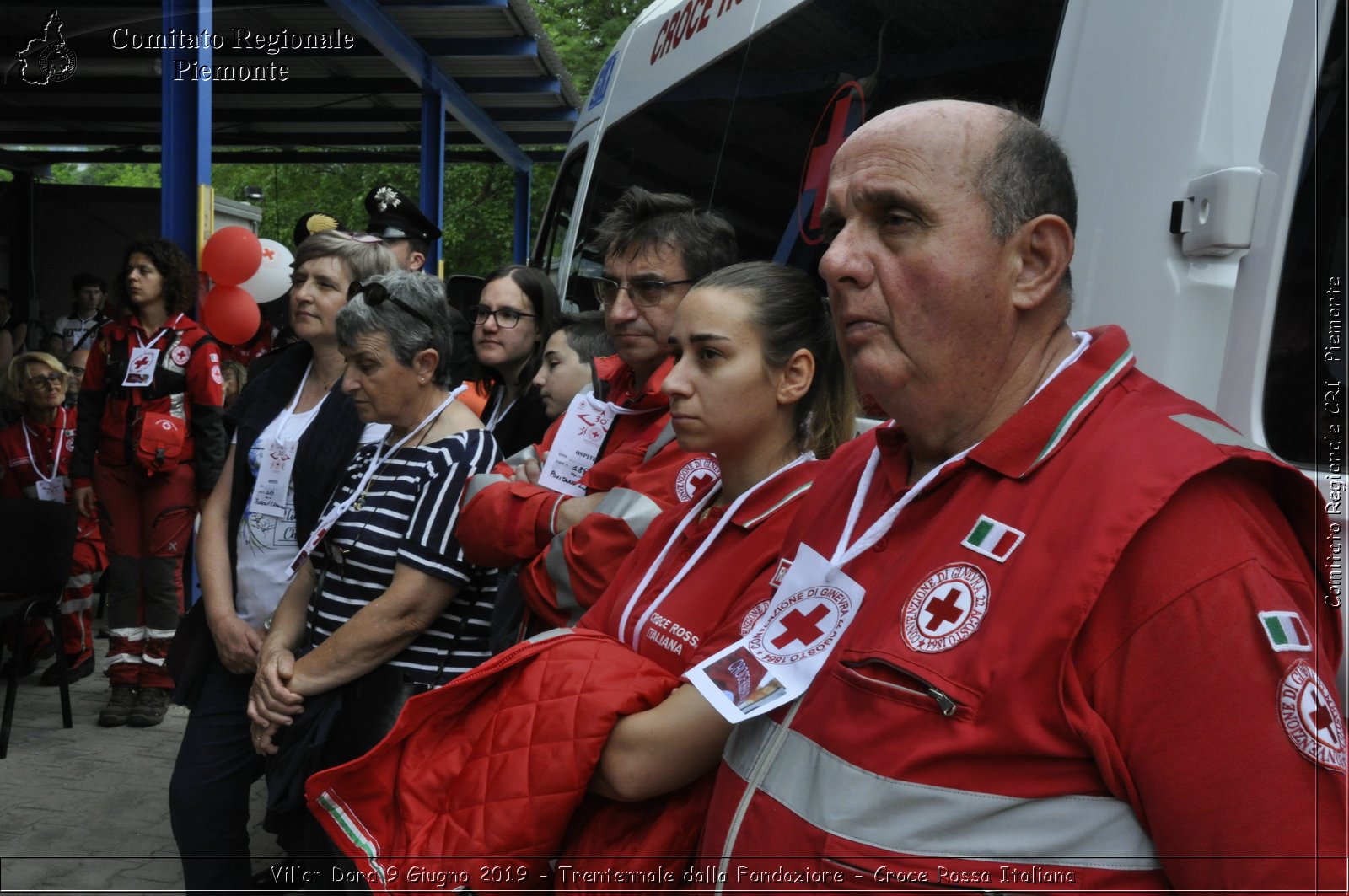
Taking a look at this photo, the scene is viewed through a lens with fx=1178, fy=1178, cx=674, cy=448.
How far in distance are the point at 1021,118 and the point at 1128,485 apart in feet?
1.58

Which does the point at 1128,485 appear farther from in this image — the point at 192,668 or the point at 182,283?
the point at 182,283

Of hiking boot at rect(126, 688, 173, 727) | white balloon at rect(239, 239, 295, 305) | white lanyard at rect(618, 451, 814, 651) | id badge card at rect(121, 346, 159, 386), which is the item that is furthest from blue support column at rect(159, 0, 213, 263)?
white lanyard at rect(618, 451, 814, 651)

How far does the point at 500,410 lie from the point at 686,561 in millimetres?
2530

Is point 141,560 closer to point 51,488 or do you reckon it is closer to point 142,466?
point 142,466

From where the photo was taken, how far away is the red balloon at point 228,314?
7.02 metres

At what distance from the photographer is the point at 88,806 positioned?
480 centimetres

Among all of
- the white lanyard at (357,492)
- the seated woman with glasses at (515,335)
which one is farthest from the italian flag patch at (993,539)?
the seated woman with glasses at (515,335)

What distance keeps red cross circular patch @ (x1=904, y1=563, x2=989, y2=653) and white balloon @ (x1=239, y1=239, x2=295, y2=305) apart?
288 inches

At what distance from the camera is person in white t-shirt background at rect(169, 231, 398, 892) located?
3.08 metres

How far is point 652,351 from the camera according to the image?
2.77 metres

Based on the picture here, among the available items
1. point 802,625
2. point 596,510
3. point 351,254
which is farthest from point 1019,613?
point 351,254

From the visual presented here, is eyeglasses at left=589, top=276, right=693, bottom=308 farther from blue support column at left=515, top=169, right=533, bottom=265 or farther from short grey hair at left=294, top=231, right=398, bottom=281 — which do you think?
blue support column at left=515, top=169, right=533, bottom=265

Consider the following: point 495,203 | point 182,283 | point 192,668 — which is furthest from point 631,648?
point 495,203

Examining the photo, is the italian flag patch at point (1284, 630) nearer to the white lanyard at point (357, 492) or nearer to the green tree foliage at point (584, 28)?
the white lanyard at point (357, 492)
